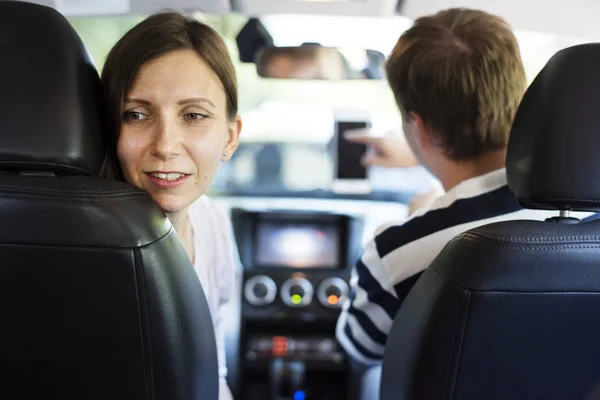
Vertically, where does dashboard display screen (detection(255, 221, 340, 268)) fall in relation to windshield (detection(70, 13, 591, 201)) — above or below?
below

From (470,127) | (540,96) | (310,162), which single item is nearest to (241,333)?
(310,162)

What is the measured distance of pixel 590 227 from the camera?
144 centimetres

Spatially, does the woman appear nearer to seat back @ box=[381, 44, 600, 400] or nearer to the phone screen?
seat back @ box=[381, 44, 600, 400]

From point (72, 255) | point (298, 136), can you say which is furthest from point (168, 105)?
point (298, 136)

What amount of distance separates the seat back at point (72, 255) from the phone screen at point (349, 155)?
169 cm

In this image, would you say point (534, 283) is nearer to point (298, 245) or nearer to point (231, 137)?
point (231, 137)

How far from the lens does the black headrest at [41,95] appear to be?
135 cm

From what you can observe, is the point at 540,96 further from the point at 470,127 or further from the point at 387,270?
the point at 387,270

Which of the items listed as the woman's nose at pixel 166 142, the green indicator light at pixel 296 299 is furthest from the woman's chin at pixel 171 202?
the green indicator light at pixel 296 299

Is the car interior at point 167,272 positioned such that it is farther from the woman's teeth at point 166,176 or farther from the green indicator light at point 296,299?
the green indicator light at point 296,299

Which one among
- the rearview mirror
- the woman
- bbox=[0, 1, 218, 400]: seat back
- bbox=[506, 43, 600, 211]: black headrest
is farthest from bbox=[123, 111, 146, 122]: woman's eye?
the rearview mirror

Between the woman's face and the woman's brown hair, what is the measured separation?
0.05 feet

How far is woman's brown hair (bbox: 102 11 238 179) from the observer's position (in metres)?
1.68

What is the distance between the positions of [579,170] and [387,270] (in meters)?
0.70
